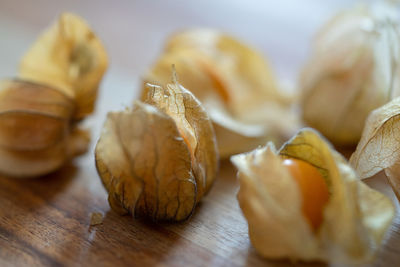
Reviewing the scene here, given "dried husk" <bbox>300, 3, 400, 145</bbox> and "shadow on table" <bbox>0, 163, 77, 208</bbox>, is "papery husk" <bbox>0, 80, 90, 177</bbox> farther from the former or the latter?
"dried husk" <bbox>300, 3, 400, 145</bbox>

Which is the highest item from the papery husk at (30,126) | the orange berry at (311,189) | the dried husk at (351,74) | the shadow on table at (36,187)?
the dried husk at (351,74)

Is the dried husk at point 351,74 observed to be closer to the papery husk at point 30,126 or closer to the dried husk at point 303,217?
the dried husk at point 303,217

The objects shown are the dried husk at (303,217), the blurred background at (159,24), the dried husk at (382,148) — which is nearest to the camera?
the dried husk at (303,217)

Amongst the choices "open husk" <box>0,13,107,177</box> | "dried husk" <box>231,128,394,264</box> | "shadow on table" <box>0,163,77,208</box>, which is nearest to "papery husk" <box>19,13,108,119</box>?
"open husk" <box>0,13,107,177</box>

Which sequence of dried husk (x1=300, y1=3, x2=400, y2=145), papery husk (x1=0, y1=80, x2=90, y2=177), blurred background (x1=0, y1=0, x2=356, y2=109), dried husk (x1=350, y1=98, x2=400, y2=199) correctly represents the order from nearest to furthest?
dried husk (x1=350, y1=98, x2=400, y2=199) < papery husk (x1=0, y1=80, x2=90, y2=177) < dried husk (x1=300, y1=3, x2=400, y2=145) < blurred background (x1=0, y1=0, x2=356, y2=109)

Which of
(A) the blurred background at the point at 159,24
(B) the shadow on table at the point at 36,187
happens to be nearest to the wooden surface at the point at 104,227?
(B) the shadow on table at the point at 36,187

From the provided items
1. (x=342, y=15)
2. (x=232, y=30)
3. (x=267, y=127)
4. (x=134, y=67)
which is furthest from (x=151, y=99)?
(x=232, y=30)

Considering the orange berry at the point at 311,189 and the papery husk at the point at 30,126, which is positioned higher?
the orange berry at the point at 311,189

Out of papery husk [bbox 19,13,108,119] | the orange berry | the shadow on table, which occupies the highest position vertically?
papery husk [bbox 19,13,108,119]
